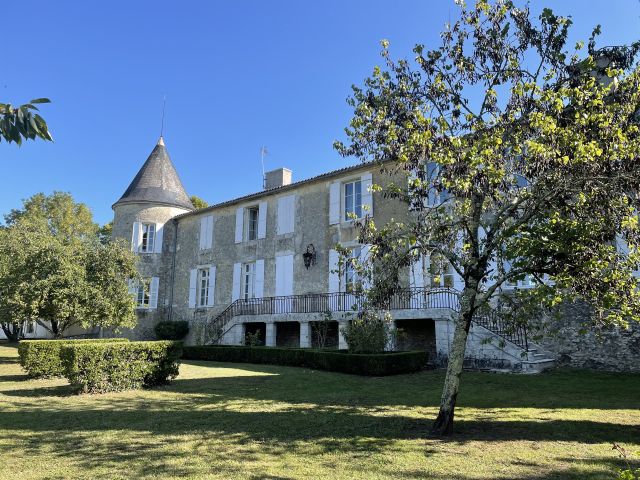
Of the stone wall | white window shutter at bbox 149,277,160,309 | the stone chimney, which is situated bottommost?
the stone wall

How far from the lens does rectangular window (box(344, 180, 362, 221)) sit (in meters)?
16.6

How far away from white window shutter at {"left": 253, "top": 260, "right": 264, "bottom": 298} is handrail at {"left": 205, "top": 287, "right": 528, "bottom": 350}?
0.39 m

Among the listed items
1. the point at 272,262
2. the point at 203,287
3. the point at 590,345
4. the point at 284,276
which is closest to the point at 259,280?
the point at 272,262

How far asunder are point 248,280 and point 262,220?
266 centimetres

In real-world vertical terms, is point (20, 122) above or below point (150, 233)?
below

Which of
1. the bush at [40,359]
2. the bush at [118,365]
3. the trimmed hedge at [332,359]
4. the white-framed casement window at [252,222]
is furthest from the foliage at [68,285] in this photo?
the white-framed casement window at [252,222]

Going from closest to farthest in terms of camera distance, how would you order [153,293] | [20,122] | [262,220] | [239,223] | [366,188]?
[20,122]
[366,188]
[262,220]
[239,223]
[153,293]

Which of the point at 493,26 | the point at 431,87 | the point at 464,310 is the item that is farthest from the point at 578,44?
the point at 464,310

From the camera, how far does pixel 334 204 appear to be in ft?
56.0

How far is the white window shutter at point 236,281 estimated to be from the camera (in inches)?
775

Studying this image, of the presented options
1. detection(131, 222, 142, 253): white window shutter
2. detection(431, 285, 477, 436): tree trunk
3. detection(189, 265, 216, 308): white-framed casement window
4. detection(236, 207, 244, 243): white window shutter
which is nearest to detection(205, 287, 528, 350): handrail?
detection(189, 265, 216, 308): white-framed casement window

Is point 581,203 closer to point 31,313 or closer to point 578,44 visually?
point 578,44

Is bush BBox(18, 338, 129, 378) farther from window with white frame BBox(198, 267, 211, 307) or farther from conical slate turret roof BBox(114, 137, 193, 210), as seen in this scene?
conical slate turret roof BBox(114, 137, 193, 210)

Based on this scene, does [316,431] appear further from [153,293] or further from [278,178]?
[153,293]
